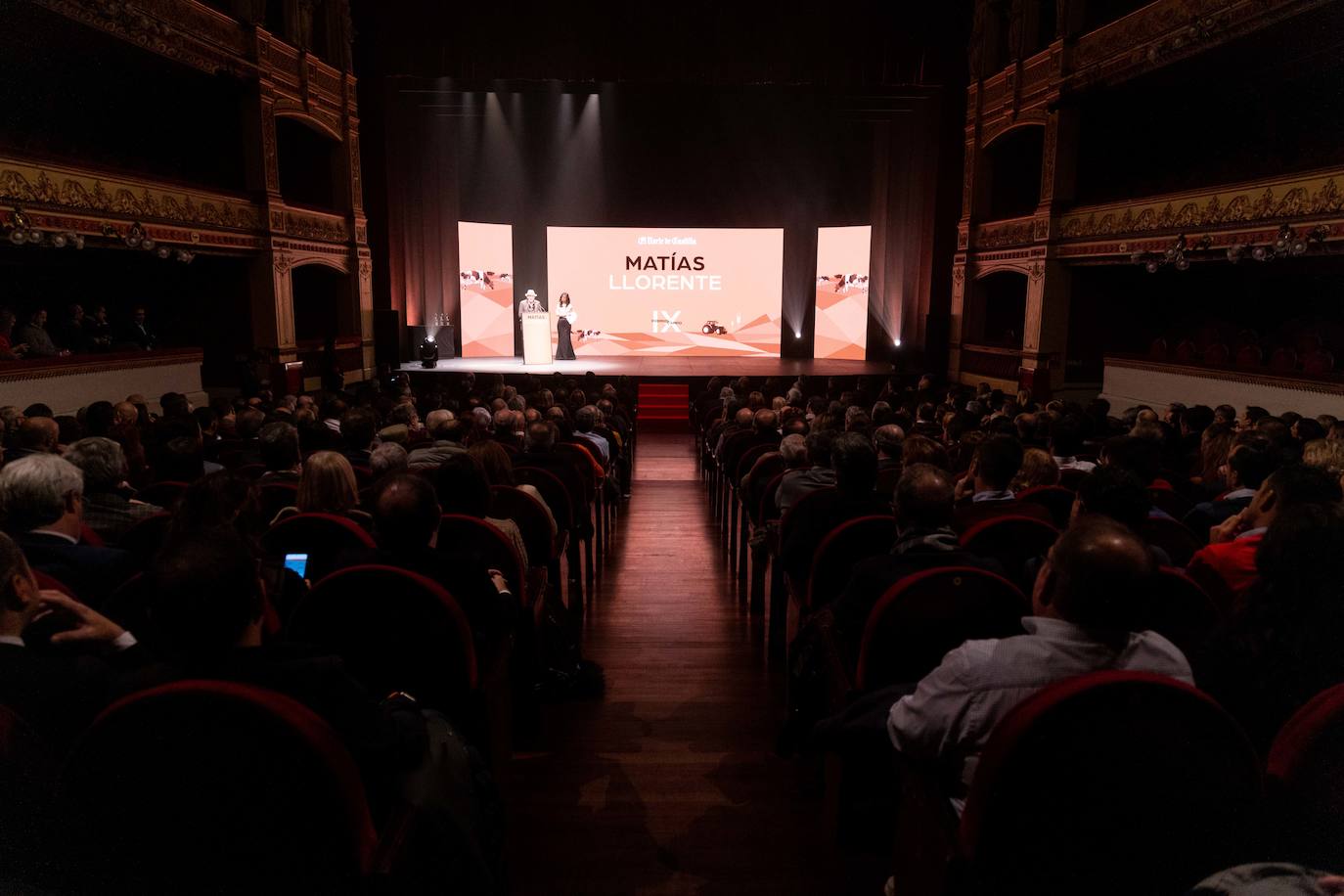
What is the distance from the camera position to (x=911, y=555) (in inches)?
88.4

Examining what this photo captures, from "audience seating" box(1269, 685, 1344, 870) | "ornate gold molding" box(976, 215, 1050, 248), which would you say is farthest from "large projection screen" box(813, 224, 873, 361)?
"audience seating" box(1269, 685, 1344, 870)

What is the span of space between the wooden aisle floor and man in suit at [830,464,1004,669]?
2.06 feet

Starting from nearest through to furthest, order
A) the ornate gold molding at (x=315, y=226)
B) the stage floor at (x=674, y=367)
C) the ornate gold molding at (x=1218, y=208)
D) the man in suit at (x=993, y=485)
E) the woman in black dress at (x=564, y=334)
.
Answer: the man in suit at (x=993, y=485) → the ornate gold molding at (x=1218, y=208) → the ornate gold molding at (x=315, y=226) → the stage floor at (x=674, y=367) → the woman in black dress at (x=564, y=334)

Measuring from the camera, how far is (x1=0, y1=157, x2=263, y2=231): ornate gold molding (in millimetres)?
8062

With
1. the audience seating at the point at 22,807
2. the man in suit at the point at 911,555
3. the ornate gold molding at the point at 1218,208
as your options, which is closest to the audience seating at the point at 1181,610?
the man in suit at the point at 911,555

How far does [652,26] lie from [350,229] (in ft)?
19.4

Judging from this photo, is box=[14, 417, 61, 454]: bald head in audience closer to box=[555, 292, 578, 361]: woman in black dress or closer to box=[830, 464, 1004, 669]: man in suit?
box=[830, 464, 1004, 669]: man in suit

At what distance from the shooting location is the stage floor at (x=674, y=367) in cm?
1303

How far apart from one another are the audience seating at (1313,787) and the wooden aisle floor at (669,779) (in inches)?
46.1

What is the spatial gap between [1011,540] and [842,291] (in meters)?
13.4

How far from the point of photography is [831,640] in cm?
236

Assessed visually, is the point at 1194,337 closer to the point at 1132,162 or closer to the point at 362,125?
the point at 1132,162

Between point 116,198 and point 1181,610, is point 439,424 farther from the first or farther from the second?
point 116,198

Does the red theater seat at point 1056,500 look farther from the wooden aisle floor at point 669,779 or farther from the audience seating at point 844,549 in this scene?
the wooden aisle floor at point 669,779
